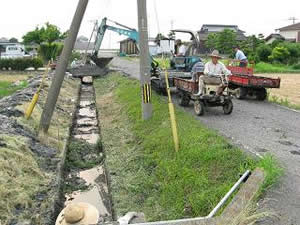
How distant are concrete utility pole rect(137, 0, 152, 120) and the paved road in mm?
1482

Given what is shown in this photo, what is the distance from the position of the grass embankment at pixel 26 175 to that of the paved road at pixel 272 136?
334 cm

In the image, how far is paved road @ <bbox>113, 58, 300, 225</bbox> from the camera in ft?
16.2

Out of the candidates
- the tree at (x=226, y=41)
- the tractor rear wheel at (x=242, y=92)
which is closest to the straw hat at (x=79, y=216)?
the tractor rear wheel at (x=242, y=92)

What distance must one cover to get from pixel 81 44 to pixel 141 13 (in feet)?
194

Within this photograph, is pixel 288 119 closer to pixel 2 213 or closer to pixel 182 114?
pixel 182 114

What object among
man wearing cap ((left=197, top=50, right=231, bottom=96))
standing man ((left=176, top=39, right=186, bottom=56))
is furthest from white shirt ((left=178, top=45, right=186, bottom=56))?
man wearing cap ((left=197, top=50, right=231, bottom=96))

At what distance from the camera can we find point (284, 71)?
3191cm

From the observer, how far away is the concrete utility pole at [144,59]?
9750 mm

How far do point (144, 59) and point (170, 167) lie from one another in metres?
4.00

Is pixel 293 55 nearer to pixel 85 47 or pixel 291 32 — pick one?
pixel 85 47

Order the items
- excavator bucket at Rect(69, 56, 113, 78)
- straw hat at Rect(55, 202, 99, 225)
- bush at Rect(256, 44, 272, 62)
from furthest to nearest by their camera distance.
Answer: bush at Rect(256, 44, 272, 62), excavator bucket at Rect(69, 56, 113, 78), straw hat at Rect(55, 202, 99, 225)

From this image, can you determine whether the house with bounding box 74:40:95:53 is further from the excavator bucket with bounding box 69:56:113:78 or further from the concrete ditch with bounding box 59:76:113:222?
the concrete ditch with bounding box 59:76:113:222

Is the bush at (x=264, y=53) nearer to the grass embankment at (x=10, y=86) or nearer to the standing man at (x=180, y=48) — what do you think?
the standing man at (x=180, y=48)

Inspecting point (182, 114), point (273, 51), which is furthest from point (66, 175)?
point (273, 51)
